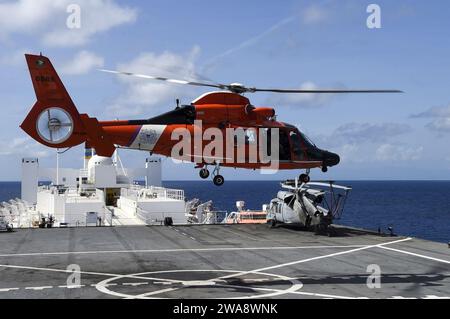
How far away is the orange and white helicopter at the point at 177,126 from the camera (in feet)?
73.8

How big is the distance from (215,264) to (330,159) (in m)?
8.95

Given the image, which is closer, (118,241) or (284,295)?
(284,295)

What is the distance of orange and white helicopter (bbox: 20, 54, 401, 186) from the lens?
22484 millimetres

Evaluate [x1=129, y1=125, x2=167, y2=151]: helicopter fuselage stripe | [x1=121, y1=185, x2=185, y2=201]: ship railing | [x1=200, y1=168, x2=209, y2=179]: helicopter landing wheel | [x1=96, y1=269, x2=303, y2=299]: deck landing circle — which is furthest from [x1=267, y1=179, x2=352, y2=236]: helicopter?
[x1=96, y1=269, x2=303, y2=299]: deck landing circle

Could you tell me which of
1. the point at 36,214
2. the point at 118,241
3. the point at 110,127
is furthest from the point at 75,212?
the point at 110,127

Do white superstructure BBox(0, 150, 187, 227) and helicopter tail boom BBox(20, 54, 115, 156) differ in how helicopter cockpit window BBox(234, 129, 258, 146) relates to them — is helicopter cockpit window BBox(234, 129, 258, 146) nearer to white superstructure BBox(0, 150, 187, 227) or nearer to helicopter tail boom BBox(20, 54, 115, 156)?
helicopter tail boom BBox(20, 54, 115, 156)

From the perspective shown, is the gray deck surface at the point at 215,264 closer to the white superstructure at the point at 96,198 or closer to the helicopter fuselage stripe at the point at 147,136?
the helicopter fuselage stripe at the point at 147,136

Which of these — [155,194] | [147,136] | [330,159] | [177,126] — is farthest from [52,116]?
[155,194]

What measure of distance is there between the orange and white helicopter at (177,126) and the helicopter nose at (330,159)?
1121 mm

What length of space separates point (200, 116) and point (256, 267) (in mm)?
7522

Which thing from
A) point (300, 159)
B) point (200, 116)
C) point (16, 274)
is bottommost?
point (16, 274)

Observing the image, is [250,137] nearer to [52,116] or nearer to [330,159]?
[330,159]
